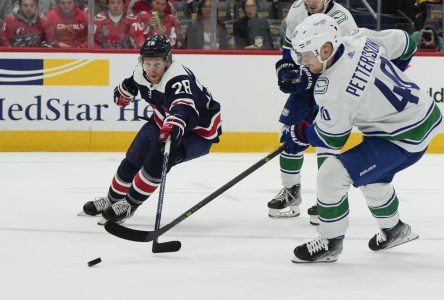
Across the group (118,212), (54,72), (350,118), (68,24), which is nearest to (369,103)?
(350,118)

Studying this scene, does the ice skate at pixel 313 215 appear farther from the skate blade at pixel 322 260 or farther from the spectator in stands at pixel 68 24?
the spectator in stands at pixel 68 24

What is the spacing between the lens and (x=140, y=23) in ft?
23.5

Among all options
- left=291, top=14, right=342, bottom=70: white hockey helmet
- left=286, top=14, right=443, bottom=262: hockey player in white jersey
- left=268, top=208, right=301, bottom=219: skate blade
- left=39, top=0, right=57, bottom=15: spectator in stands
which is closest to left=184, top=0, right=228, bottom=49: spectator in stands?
left=39, top=0, right=57, bottom=15: spectator in stands

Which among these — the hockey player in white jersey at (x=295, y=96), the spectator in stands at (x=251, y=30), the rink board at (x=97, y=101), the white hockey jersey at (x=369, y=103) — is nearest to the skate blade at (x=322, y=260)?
the white hockey jersey at (x=369, y=103)

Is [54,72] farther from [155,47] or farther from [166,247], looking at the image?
[166,247]

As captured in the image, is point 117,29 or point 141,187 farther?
point 117,29

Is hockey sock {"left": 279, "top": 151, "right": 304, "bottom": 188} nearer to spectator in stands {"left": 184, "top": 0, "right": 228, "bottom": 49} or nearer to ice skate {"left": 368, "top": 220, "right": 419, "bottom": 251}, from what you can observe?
ice skate {"left": 368, "top": 220, "right": 419, "bottom": 251}

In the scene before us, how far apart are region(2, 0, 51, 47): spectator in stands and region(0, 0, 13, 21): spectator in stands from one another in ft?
0.08

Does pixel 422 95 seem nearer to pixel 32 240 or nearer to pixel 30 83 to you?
pixel 32 240

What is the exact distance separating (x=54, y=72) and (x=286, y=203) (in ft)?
9.31

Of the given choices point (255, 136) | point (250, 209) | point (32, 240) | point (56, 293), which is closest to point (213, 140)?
point (250, 209)

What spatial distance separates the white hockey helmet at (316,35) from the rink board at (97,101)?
140 inches

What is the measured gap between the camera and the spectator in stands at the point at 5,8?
7000 mm

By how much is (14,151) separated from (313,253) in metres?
3.88
